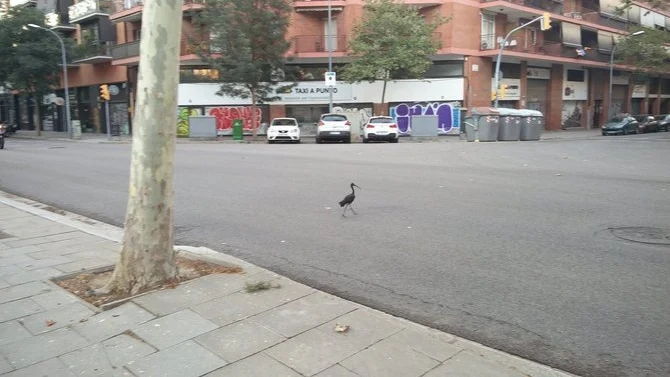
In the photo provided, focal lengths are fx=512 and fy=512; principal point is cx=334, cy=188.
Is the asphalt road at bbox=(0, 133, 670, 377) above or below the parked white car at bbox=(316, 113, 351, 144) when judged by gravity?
below

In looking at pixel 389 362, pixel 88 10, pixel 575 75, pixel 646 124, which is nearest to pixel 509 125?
pixel 646 124

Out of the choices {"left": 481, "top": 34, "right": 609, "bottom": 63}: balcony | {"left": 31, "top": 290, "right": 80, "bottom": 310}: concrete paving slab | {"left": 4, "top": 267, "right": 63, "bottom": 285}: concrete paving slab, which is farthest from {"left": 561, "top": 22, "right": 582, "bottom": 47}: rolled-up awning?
{"left": 31, "top": 290, "right": 80, "bottom": 310}: concrete paving slab

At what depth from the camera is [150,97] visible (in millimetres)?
4422

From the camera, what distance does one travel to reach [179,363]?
333 centimetres

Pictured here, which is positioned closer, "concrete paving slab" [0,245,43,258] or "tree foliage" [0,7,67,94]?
"concrete paving slab" [0,245,43,258]

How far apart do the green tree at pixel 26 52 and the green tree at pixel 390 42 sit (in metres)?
24.1

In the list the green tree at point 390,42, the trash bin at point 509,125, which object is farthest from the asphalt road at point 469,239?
the green tree at point 390,42

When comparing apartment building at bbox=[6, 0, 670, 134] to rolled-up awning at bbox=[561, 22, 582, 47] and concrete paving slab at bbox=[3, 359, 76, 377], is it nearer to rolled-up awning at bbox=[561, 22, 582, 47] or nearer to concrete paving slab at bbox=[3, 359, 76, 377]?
rolled-up awning at bbox=[561, 22, 582, 47]

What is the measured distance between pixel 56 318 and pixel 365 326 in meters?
2.50

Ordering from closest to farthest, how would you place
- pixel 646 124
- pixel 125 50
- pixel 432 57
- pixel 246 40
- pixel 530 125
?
1. pixel 246 40
2. pixel 530 125
3. pixel 432 57
4. pixel 125 50
5. pixel 646 124

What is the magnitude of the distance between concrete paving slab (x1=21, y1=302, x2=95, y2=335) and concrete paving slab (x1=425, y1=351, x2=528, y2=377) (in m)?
2.83

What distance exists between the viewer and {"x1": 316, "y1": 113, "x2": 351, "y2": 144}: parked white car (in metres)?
27.0

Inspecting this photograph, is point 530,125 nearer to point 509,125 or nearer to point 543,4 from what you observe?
point 509,125

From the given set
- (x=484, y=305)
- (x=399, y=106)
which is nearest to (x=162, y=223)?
(x=484, y=305)
